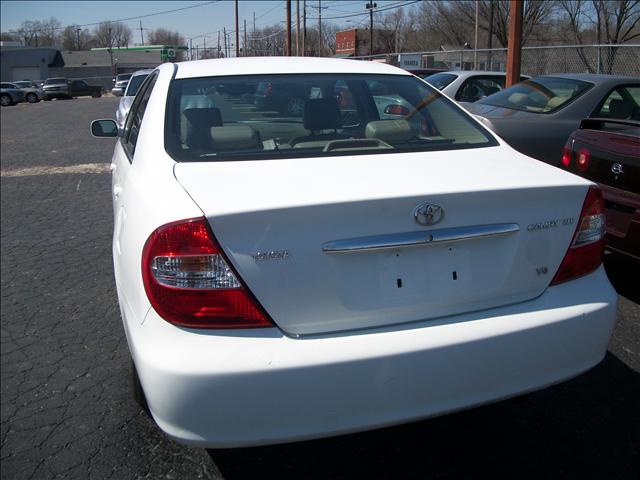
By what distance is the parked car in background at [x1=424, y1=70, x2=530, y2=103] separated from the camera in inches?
389

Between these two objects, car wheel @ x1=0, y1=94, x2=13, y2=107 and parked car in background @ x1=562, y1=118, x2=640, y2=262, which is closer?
parked car in background @ x1=562, y1=118, x2=640, y2=262

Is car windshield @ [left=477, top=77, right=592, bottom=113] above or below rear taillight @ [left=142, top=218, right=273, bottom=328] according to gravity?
above

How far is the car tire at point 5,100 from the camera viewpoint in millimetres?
39625

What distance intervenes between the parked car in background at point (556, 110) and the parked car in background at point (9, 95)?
40702 mm

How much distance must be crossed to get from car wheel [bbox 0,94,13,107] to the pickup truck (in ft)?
16.1

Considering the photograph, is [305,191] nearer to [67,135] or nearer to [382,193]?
[382,193]

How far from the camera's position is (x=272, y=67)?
3.14 metres

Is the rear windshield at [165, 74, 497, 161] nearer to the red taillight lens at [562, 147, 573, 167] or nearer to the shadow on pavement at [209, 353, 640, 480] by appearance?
the shadow on pavement at [209, 353, 640, 480]

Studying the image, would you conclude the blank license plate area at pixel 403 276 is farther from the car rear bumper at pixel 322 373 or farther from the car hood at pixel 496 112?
the car hood at pixel 496 112

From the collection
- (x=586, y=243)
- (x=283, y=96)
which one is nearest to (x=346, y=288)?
(x=586, y=243)

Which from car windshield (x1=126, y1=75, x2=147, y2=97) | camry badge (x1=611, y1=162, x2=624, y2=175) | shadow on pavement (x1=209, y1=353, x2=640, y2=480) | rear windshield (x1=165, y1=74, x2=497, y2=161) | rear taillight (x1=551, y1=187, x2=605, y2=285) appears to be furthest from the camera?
car windshield (x1=126, y1=75, x2=147, y2=97)

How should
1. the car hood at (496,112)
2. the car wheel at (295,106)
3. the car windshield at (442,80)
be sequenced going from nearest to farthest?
the car wheel at (295,106) → the car hood at (496,112) → the car windshield at (442,80)

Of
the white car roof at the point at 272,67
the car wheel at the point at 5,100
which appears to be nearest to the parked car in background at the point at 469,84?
the white car roof at the point at 272,67

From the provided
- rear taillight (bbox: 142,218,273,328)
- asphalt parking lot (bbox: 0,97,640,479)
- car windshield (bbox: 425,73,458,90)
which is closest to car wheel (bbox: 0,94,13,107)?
car windshield (bbox: 425,73,458,90)
